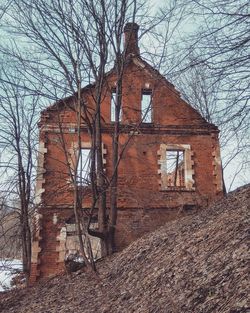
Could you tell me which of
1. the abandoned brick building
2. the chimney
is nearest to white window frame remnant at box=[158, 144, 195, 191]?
the abandoned brick building

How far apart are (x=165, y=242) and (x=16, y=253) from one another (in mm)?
9020

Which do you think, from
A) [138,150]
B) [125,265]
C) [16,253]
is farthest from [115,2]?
[16,253]

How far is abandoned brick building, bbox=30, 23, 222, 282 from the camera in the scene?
15969mm

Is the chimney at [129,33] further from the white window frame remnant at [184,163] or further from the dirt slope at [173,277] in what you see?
the dirt slope at [173,277]

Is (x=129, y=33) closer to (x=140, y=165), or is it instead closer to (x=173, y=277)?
(x=140, y=165)

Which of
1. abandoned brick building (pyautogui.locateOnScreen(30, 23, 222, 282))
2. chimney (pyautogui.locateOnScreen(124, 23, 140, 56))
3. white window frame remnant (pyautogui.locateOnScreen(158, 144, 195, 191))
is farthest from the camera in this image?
white window frame remnant (pyautogui.locateOnScreen(158, 144, 195, 191))

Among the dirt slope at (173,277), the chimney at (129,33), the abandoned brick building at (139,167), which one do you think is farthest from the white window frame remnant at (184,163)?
the dirt slope at (173,277)

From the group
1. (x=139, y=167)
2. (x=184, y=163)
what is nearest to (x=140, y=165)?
(x=139, y=167)

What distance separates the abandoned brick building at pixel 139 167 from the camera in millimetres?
15969

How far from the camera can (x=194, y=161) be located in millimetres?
17500

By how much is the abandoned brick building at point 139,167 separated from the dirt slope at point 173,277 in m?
4.79

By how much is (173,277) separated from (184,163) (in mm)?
10898

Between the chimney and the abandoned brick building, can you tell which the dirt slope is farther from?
the chimney

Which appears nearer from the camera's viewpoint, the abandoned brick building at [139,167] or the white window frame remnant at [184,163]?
the abandoned brick building at [139,167]
